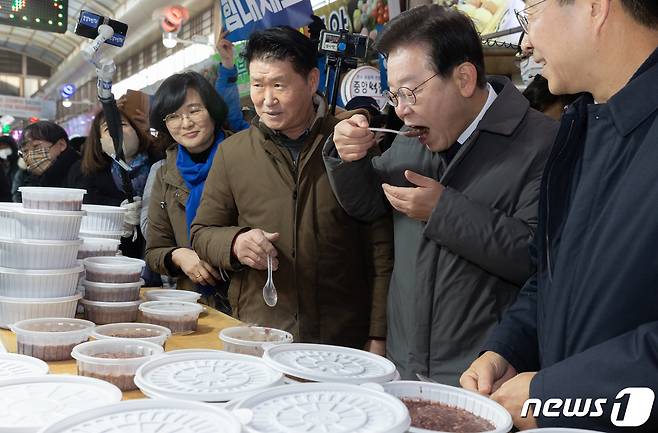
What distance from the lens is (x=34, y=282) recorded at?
1.79 m

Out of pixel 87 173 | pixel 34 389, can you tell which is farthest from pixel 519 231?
pixel 87 173

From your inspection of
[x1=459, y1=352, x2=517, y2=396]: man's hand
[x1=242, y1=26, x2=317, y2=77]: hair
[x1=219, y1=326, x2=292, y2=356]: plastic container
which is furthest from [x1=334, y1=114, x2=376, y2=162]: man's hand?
[x1=459, y1=352, x2=517, y2=396]: man's hand

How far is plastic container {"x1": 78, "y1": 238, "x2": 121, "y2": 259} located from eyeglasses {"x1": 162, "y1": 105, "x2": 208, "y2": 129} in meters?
0.80

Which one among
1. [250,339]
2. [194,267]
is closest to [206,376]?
[250,339]

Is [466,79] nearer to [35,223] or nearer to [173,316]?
[173,316]

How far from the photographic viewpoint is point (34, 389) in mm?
1134

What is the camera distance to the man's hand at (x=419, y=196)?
5.58ft

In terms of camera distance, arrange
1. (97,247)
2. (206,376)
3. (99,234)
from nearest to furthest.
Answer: (206,376) → (97,247) → (99,234)

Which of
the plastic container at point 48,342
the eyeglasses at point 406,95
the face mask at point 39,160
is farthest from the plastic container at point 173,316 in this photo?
the face mask at point 39,160

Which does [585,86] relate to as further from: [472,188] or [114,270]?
[114,270]

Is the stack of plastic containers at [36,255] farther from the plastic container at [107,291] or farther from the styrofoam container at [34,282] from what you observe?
the plastic container at [107,291]

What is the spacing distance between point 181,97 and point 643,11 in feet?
6.98

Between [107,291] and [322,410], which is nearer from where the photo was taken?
[322,410]

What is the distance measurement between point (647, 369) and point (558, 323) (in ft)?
0.84
